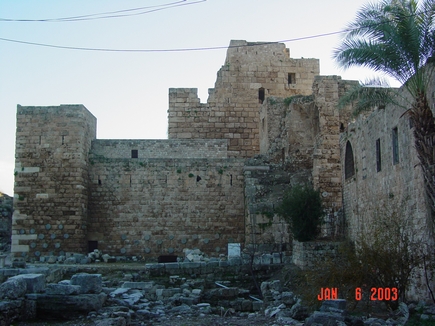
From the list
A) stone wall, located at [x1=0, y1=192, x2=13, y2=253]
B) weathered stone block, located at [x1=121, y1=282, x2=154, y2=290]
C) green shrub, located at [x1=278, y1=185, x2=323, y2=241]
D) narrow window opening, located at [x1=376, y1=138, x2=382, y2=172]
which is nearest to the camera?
narrow window opening, located at [x1=376, y1=138, x2=382, y2=172]

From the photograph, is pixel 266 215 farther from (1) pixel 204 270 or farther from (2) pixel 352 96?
(2) pixel 352 96

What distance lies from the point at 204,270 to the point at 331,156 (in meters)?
5.13

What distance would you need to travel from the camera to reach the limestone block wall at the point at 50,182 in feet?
60.1

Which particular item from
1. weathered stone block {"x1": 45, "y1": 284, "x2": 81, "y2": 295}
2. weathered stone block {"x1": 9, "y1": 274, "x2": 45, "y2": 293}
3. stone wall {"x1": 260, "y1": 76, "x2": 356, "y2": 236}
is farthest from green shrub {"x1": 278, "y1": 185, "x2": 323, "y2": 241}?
weathered stone block {"x1": 9, "y1": 274, "x2": 45, "y2": 293}

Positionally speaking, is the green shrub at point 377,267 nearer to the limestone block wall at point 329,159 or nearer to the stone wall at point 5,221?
the limestone block wall at point 329,159

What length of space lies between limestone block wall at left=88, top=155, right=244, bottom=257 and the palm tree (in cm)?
916

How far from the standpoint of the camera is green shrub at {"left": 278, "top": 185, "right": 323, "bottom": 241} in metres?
14.8

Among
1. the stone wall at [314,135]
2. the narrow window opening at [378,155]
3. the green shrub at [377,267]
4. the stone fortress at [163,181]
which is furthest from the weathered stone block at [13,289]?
the stone wall at [314,135]

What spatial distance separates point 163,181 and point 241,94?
641cm

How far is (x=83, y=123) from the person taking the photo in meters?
18.8

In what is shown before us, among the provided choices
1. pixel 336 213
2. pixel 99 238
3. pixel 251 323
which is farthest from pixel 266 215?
pixel 251 323

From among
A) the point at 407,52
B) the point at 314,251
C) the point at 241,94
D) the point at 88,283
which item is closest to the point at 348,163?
the point at 314,251
